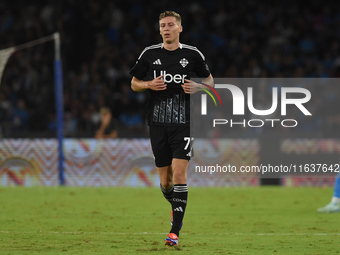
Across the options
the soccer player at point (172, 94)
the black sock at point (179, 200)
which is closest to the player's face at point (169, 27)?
the soccer player at point (172, 94)

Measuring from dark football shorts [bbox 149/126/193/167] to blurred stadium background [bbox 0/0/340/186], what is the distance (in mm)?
7600

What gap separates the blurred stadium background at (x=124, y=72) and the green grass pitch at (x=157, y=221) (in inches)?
30.5

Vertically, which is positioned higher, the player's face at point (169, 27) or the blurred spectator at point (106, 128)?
the player's face at point (169, 27)

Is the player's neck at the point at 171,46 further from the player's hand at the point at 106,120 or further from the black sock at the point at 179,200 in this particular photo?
the player's hand at the point at 106,120

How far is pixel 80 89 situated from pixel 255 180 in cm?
652

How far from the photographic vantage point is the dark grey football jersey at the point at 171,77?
22.6 ft

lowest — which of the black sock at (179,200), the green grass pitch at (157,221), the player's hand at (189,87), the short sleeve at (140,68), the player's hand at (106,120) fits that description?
the green grass pitch at (157,221)

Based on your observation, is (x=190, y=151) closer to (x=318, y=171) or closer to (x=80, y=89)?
(x=318, y=171)

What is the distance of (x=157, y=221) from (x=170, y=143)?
102 inches

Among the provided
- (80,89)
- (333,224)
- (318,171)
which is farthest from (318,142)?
(80,89)

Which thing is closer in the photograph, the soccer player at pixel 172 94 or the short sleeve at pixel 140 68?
the soccer player at pixel 172 94

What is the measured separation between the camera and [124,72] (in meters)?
19.2

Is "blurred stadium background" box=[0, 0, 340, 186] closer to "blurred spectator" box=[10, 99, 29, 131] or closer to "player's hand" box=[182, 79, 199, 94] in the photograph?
"blurred spectator" box=[10, 99, 29, 131]

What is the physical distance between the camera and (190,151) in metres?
6.83
